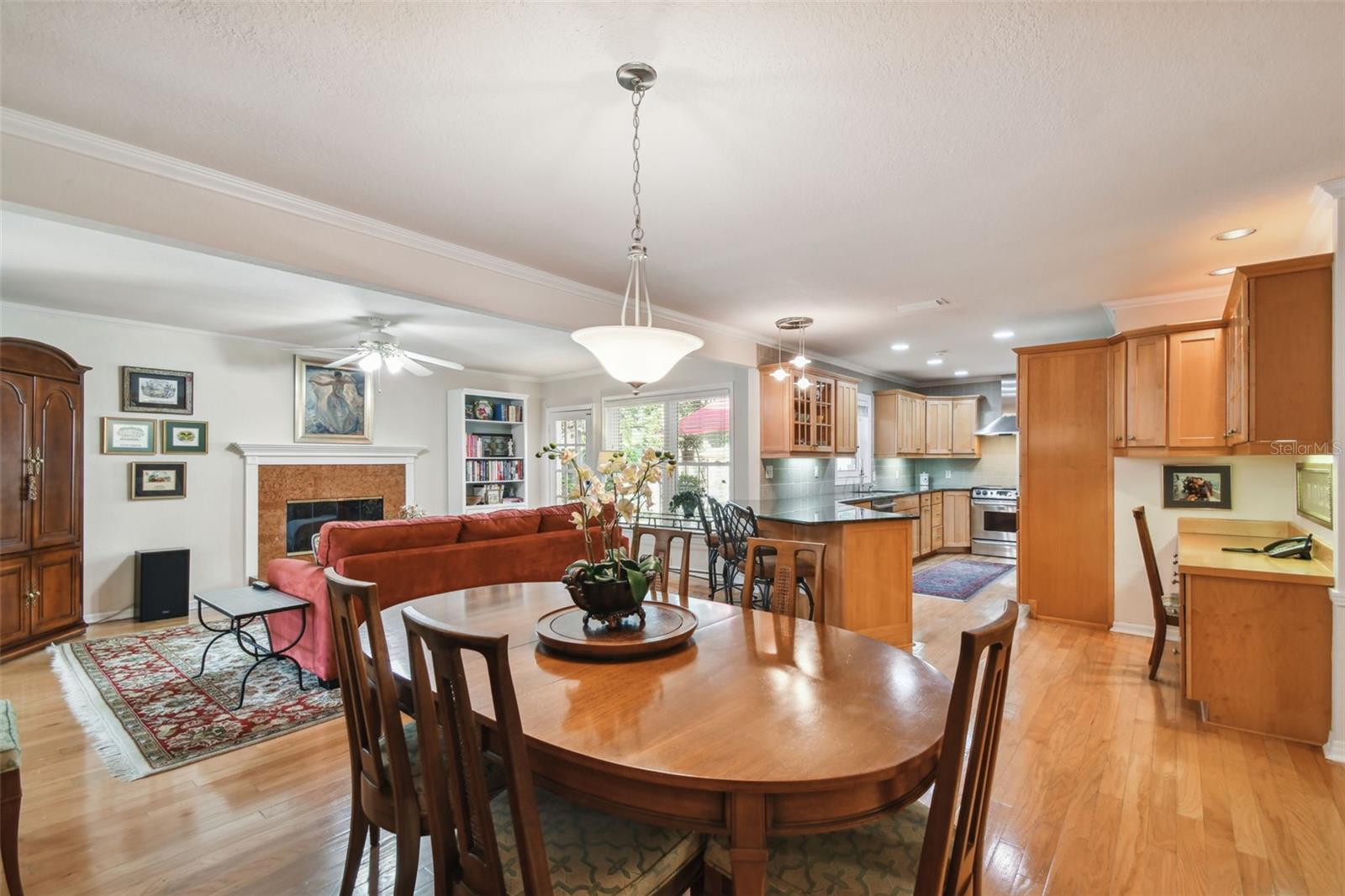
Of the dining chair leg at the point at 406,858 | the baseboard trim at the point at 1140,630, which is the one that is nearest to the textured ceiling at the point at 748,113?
the dining chair leg at the point at 406,858

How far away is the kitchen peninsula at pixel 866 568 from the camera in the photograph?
3.96m

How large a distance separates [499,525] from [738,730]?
10.2 feet

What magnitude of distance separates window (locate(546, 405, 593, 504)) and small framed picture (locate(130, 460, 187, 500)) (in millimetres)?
3751

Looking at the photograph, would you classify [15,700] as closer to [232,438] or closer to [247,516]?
[247,516]

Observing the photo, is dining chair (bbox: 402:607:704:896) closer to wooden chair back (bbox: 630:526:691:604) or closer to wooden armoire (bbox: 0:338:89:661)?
wooden chair back (bbox: 630:526:691:604)

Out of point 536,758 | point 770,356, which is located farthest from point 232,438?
point 536,758

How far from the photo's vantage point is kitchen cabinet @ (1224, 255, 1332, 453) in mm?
2693

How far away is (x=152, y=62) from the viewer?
1.76 m

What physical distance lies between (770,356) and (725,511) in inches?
79.8

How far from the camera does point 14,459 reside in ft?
13.4

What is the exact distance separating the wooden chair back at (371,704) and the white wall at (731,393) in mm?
4349

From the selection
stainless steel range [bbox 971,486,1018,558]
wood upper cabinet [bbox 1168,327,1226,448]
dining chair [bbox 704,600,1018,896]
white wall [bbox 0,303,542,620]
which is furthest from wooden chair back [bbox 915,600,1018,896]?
stainless steel range [bbox 971,486,1018,558]

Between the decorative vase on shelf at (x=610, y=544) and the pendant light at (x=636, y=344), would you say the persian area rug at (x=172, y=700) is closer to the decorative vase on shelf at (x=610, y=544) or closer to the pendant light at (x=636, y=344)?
the decorative vase on shelf at (x=610, y=544)

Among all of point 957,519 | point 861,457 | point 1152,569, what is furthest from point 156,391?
point 957,519
